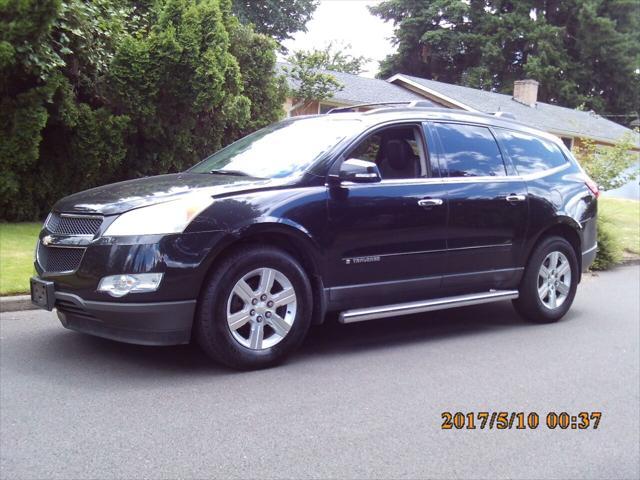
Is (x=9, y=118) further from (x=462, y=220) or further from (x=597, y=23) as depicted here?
(x=597, y=23)

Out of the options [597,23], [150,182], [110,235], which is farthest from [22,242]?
[597,23]

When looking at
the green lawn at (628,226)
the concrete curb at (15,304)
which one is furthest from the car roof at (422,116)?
the green lawn at (628,226)

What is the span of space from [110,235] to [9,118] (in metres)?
6.31

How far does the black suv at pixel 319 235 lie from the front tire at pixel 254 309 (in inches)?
0.4

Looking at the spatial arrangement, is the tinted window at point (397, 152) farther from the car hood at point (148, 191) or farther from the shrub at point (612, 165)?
the shrub at point (612, 165)

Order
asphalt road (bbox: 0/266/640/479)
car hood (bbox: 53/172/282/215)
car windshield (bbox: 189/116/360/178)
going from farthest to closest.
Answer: car windshield (bbox: 189/116/360/178) < car hood (bbox: 53/172/282/215) < asphalt road (bbox: 0/266/640/479)

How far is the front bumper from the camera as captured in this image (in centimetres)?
430

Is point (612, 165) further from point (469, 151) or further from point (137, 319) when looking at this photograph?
point (137, 319)

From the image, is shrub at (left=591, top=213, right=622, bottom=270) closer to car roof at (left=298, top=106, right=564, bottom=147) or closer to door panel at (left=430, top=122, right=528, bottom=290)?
car roof at (left=298, top=106, right=564, bottom=147)

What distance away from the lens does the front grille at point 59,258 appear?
14.7 ft

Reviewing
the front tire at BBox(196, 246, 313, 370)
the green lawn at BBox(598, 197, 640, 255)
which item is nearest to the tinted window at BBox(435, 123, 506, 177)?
the front tire at BBox(196, 246, 313, 370)

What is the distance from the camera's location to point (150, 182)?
5.12 meters

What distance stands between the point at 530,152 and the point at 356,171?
8.02ft

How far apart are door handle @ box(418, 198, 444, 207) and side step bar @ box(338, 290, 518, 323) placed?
2.67 ft
